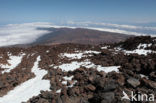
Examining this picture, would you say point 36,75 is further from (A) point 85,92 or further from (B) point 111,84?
(B) point 111,84

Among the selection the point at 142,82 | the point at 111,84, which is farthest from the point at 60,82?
the point at 142,82

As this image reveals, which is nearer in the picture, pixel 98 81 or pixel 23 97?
pixel 98 81

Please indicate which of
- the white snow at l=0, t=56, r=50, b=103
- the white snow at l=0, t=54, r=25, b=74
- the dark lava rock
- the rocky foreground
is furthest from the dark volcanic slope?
the dark lava rock

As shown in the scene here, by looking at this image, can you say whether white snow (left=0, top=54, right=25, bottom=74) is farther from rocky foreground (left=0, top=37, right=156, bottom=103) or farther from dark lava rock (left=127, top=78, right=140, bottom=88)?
dark lava rock (left=127, top=78, right=140, bottom=88)

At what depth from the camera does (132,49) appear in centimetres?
1590

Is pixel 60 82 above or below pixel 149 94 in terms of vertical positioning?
below

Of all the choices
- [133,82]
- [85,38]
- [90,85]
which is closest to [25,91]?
[90,85]

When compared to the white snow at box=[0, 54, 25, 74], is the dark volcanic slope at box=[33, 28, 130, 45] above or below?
below

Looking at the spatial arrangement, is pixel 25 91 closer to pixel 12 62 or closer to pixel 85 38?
pixel 12 62

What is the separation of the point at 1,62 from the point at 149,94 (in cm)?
1625

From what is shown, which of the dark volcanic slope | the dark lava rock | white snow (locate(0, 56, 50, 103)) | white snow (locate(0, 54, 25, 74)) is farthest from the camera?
the dark volcanic slope

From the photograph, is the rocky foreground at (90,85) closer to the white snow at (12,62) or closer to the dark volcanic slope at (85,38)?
the white snow at (12,62)

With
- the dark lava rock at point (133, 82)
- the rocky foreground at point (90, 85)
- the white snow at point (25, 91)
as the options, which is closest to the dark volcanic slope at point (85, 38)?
the rocky foreground at point (90, 85)

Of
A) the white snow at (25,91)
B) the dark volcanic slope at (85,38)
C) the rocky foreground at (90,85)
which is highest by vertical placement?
the rocky foreground at (90,85)
